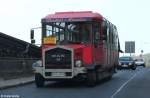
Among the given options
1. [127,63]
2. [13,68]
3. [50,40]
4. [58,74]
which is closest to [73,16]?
[50,40]

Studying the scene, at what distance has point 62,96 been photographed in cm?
2061

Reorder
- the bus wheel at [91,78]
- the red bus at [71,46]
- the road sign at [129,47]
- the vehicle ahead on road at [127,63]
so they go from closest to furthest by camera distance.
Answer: the red bus at [71,46] → the bus wheel at [91,78] → the vehicle ahead on road at [127,63] → the road sign at [129,47]

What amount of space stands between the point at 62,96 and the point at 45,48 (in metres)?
6.11

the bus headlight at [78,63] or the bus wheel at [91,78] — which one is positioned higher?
the bus headlight at [78,63]

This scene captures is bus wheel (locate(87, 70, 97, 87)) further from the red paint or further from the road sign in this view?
the road sign

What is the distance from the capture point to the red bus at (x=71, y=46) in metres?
25.8

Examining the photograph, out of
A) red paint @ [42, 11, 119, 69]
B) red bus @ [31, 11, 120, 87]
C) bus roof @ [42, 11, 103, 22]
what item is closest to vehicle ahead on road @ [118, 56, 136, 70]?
red paint @ [42, 11, 119, 69]

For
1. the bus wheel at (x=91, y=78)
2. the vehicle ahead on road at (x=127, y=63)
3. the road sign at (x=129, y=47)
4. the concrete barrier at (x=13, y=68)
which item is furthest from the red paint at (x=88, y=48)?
the road sign at (x=129, y=47)

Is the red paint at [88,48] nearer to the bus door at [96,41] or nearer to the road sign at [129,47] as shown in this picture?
the bus door at [96,41]

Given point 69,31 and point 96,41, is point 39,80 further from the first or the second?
point 96,41

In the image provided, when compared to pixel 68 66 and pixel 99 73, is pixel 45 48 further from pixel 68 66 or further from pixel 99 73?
pixel 99 73

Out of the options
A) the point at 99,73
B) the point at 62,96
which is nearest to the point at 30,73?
the point at 99,73

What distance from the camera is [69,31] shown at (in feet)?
87.5

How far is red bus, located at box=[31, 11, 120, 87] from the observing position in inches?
1016
